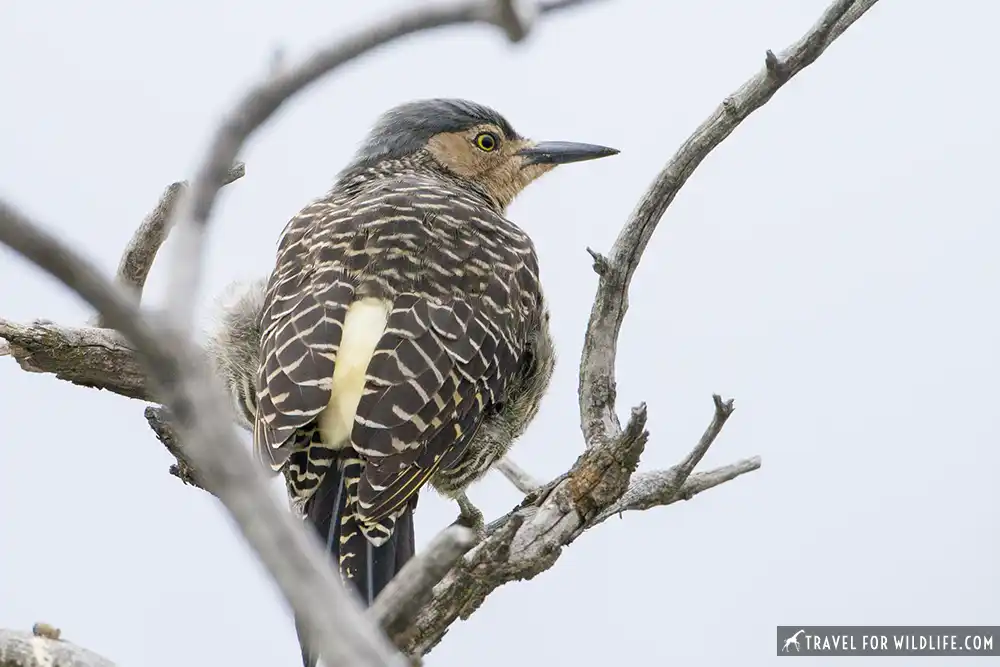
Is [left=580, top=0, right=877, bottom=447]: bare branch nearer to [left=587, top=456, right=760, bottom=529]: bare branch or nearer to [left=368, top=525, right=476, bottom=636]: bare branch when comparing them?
[left=587, top=456, right=760, bottom=529]: bare branch

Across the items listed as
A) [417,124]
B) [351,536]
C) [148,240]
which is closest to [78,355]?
[148,240]

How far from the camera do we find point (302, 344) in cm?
440

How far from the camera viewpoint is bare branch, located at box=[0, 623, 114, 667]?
11.2 feet

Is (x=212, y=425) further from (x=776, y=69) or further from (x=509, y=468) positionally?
(x=509, y=468)

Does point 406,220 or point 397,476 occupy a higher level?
point 406,220

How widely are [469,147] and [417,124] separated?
29cm

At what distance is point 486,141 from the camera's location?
20.9ft

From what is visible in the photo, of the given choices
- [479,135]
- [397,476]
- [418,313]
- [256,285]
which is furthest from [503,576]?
[479,135]

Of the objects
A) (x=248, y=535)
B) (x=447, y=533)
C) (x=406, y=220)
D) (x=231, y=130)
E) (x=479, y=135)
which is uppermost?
(x=479, y=135)

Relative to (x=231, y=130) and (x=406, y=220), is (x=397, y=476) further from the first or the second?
(x=231, y=130)

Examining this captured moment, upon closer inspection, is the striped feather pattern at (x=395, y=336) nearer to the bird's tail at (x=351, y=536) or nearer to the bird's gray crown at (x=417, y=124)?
the bird's tail at (x=351, y=536)

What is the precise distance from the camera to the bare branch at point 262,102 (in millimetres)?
1440

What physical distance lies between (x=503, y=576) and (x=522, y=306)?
4.57ft

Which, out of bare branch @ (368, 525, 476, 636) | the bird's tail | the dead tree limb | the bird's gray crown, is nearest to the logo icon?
the dead tree limb
